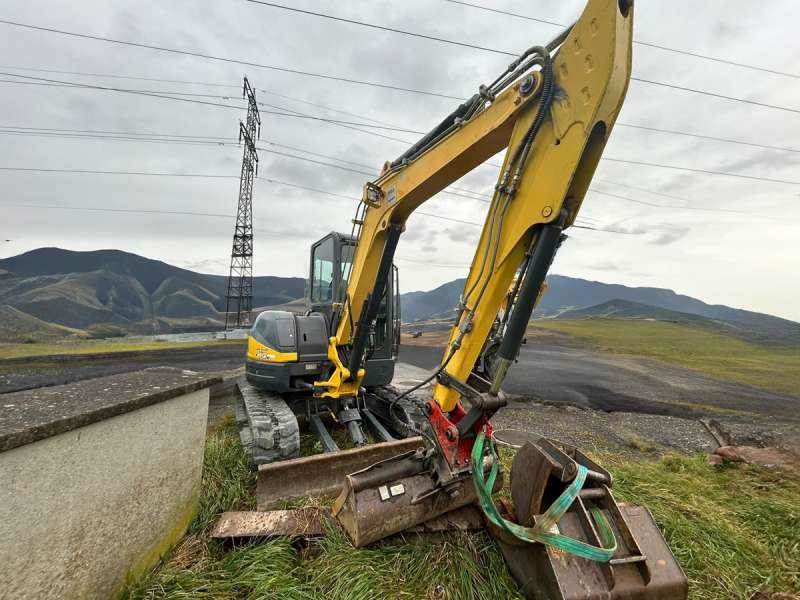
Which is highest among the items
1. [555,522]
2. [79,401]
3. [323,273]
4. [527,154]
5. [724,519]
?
[527,154]

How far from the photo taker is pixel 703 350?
955 inches

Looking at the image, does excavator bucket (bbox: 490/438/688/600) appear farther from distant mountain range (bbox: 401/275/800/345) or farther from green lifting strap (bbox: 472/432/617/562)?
distant mountain range (bbox: 401/275/800/345)

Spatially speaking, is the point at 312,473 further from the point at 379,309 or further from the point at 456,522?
the point at 379,309

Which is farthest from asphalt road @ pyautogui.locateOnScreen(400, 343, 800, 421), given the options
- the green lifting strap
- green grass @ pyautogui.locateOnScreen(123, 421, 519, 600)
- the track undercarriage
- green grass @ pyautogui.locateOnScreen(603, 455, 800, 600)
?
the green lifting strap

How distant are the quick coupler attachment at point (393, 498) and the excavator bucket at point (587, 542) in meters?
0.46

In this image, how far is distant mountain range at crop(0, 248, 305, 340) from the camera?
32.5m

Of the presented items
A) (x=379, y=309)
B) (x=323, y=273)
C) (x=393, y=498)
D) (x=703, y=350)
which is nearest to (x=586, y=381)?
(x=379, y=309)

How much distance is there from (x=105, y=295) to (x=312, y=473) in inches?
2053

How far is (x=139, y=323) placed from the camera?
3916cm

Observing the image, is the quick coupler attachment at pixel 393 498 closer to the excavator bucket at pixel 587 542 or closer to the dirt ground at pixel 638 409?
the excavator bucket at pixel 587 542

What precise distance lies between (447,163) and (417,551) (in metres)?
3.34

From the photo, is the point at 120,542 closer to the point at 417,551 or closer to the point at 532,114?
the point at 417,551

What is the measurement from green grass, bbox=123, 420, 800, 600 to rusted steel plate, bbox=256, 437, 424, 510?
324 mm

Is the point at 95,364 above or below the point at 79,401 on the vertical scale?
below
